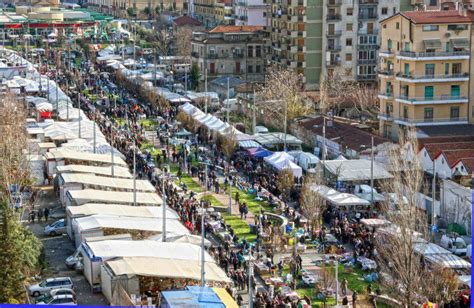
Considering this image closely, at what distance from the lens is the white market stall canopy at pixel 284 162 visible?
139ft

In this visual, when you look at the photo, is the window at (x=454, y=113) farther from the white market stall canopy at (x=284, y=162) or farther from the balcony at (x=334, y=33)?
the balcony at (x=334, y=33)

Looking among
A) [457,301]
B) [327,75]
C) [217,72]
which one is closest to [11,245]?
[457,301]

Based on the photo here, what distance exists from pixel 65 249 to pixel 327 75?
33158 mm

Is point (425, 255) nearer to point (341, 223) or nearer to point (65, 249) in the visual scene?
point (341, 223)

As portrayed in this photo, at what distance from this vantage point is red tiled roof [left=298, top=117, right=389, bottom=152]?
45.9m

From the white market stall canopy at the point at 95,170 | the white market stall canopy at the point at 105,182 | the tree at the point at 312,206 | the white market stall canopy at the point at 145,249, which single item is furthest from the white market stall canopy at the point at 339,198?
the white market stall canopy at the point at 95,170

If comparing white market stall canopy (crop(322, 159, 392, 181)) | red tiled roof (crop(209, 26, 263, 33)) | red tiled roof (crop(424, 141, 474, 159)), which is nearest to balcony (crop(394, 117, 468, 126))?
red tiled roof (crop(424, 141, 474, 159))

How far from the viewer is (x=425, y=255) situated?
98.4ft

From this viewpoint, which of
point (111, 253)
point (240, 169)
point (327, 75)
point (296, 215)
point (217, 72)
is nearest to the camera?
point (111, 253)

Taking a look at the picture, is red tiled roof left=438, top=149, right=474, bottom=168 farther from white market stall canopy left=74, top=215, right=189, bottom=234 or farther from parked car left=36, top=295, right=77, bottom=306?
parked car left=36, top=295, right=77, bottom=306

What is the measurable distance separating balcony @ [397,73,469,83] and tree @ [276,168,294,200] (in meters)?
8.75

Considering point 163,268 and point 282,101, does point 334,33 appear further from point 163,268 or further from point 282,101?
point 163,268

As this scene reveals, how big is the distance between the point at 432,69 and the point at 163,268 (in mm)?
22296

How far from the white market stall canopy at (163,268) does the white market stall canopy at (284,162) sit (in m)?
13.4
